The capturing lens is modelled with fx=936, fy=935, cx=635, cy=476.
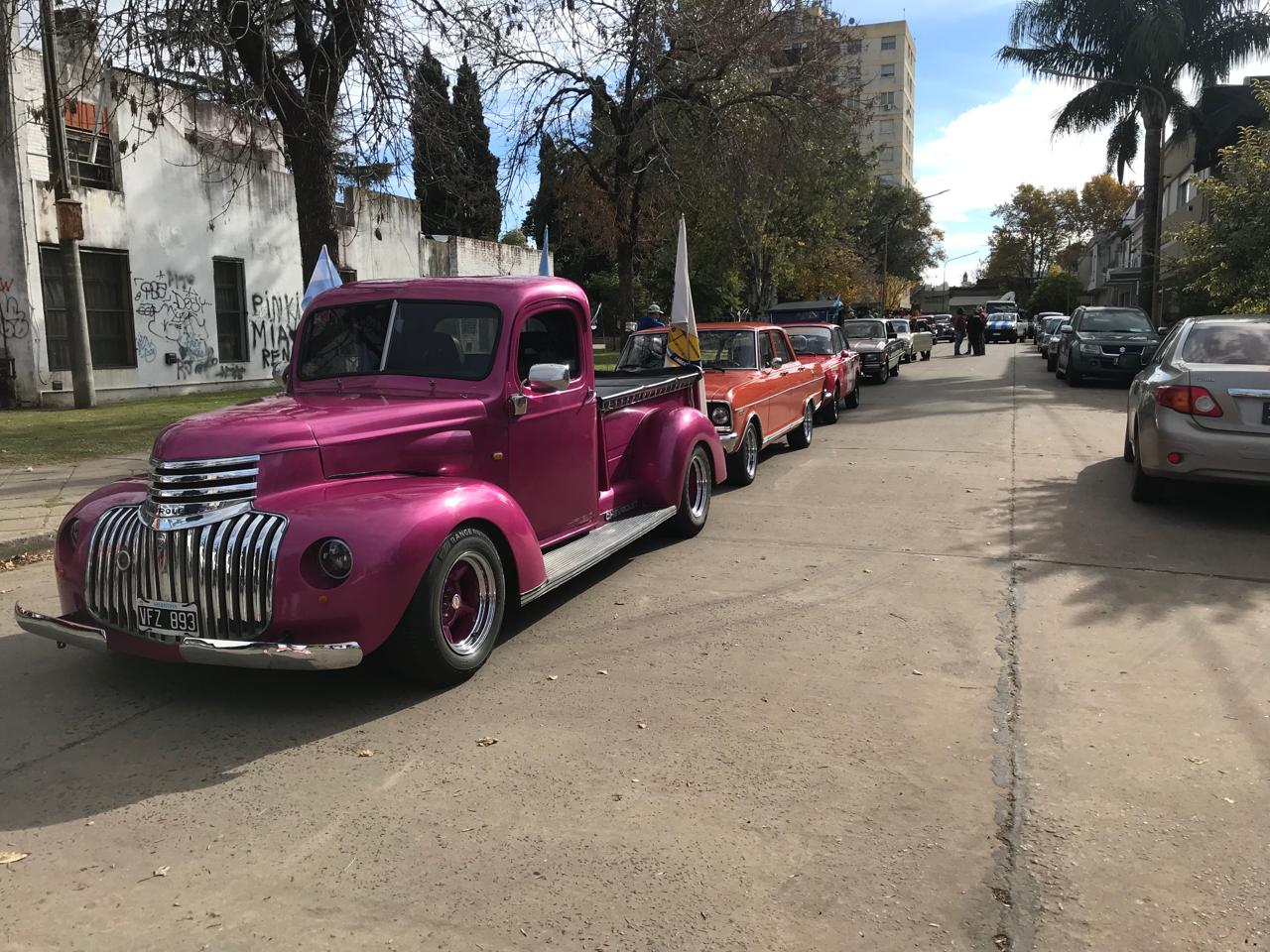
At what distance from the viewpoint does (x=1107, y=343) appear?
1927 centimetres

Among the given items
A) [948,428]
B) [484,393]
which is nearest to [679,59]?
[948,428]

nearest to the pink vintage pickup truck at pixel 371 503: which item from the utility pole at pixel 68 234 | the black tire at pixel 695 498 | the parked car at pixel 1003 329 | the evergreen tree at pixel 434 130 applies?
the black tire at pixel 695 498

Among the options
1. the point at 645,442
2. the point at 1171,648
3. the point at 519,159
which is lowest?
the point at 1171,648

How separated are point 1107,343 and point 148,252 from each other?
18771 millimetres

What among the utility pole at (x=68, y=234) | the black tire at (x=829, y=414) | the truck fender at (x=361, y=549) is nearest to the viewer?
the truck fender at (x=361, y=549)

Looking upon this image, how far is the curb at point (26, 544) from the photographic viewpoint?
6.88m

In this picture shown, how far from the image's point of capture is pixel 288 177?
20.5m

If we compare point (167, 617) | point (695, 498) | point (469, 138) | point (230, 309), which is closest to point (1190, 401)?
point (695, 498)

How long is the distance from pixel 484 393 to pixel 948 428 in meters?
Answer: 10.2

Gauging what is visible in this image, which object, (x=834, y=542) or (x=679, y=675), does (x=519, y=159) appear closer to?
(x=834, y=542)

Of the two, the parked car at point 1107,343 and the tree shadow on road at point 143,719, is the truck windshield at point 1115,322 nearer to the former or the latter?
the parked car at point 1107,343

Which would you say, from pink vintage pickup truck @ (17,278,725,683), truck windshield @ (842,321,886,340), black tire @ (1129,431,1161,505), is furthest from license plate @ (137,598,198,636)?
truck windshield @ (842,321,886,340)

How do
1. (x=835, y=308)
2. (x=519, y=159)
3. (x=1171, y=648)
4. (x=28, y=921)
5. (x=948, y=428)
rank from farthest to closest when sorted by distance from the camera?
(x=835, y=308) → (x=519, y=159) → (x=948, y=428) → (x=1171, y=648) → (x=28, y=921)

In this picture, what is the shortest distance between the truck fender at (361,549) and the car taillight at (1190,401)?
5.85m
